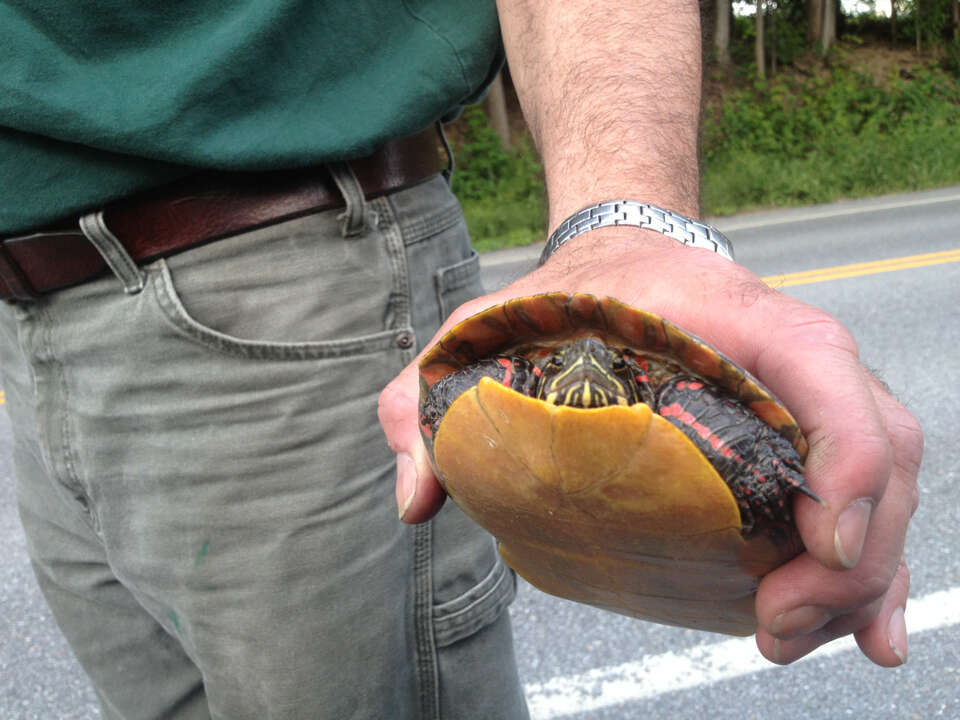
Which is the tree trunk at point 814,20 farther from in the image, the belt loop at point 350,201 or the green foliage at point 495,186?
the belt loop at point 350,201

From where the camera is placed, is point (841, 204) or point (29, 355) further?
point (841, 204)

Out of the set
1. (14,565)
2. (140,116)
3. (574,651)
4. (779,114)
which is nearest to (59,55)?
(140,116)

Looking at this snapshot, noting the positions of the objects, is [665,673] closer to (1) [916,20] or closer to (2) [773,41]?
(2) [773,41]

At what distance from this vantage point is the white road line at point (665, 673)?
2533 mm

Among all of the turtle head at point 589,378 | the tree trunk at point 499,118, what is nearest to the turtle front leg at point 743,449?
the turtle head at point 589,378

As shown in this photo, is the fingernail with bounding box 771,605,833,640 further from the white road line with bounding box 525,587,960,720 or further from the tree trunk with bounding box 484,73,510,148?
the tree trunk with bounding box 484,73,510,148

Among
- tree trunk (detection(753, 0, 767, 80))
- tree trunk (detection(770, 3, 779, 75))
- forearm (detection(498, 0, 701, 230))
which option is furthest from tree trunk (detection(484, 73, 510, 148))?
forearm (detection(498, 0, 701, 230))

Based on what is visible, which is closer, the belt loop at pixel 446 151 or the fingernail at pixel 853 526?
the fingernail at pixel 853 526

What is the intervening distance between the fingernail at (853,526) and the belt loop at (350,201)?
36.4 inches

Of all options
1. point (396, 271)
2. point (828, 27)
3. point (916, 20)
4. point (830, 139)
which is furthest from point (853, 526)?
point (916, 20)

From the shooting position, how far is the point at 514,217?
1108 cm

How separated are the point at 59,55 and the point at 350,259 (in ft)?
1.91

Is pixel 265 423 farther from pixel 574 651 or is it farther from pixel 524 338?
pixel 574 651

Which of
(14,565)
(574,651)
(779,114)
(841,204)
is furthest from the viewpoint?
(779,114)
